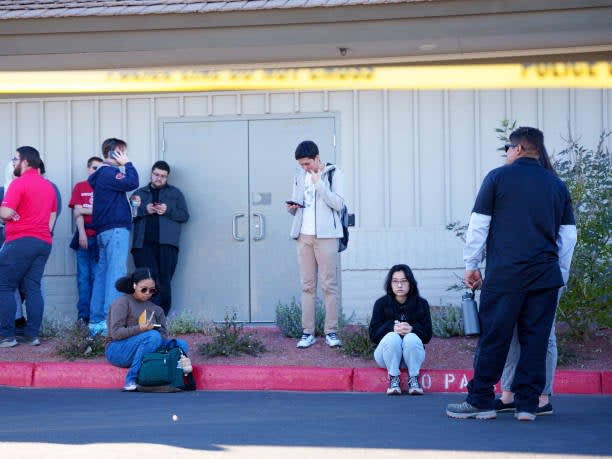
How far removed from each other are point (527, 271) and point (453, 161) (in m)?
5.12

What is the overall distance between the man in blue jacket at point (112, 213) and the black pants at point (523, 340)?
16.8 ft

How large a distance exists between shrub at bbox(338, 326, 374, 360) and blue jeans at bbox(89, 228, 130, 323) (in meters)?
2.50

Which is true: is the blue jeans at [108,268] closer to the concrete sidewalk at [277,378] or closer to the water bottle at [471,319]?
the concrete sidewalk at [277,378]

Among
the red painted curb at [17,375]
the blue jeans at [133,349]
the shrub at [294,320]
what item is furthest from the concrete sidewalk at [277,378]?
the shrub at [294,320]

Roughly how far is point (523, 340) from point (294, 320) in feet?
13.4

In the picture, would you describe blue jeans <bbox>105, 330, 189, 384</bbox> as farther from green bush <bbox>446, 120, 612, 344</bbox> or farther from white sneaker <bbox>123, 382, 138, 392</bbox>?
green bush <bbox>446, 120, 612, 344</bbox>

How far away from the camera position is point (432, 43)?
1192 centimetres

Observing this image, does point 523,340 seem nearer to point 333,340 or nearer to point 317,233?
point 333,340

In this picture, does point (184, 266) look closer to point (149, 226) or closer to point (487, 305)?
Answer: point (149, 226)

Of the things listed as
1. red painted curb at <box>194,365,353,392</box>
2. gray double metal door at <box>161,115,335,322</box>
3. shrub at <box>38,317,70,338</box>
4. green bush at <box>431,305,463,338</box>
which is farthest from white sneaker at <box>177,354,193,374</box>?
gray double metal door at <box>161,115,335,322</box>

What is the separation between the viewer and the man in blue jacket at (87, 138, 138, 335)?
38.6 feet

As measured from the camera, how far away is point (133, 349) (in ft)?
32.9

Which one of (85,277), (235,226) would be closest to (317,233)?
(235,226)

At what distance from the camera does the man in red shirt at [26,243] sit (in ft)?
36.8
